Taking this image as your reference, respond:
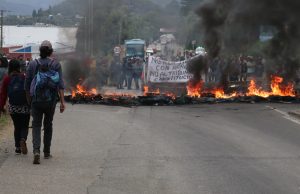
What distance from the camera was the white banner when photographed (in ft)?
73.5

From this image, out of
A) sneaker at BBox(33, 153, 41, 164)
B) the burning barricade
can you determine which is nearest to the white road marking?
the burning barricade

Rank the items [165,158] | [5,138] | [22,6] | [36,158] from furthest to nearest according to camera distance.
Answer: [22,6], [5,138], [165,158], [36,158]

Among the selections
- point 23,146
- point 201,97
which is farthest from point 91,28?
point 23,146

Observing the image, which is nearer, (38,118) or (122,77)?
(38,118)

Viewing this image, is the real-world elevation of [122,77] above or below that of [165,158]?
above

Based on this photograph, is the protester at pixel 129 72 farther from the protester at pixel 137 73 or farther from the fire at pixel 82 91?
the fire at pixel 82 91

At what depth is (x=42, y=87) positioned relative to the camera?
811 cm

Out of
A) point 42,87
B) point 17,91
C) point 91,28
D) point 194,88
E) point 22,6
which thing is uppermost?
point 22,6

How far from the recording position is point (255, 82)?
2039cm

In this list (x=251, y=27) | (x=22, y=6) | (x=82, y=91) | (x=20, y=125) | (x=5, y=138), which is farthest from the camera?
(x=22, y=6)

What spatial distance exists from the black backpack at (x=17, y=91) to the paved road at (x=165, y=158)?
850 mm

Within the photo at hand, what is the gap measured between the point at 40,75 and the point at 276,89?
12.7 metres

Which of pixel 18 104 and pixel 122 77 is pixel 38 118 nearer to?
pixel 18 104

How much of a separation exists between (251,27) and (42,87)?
1192 cm
